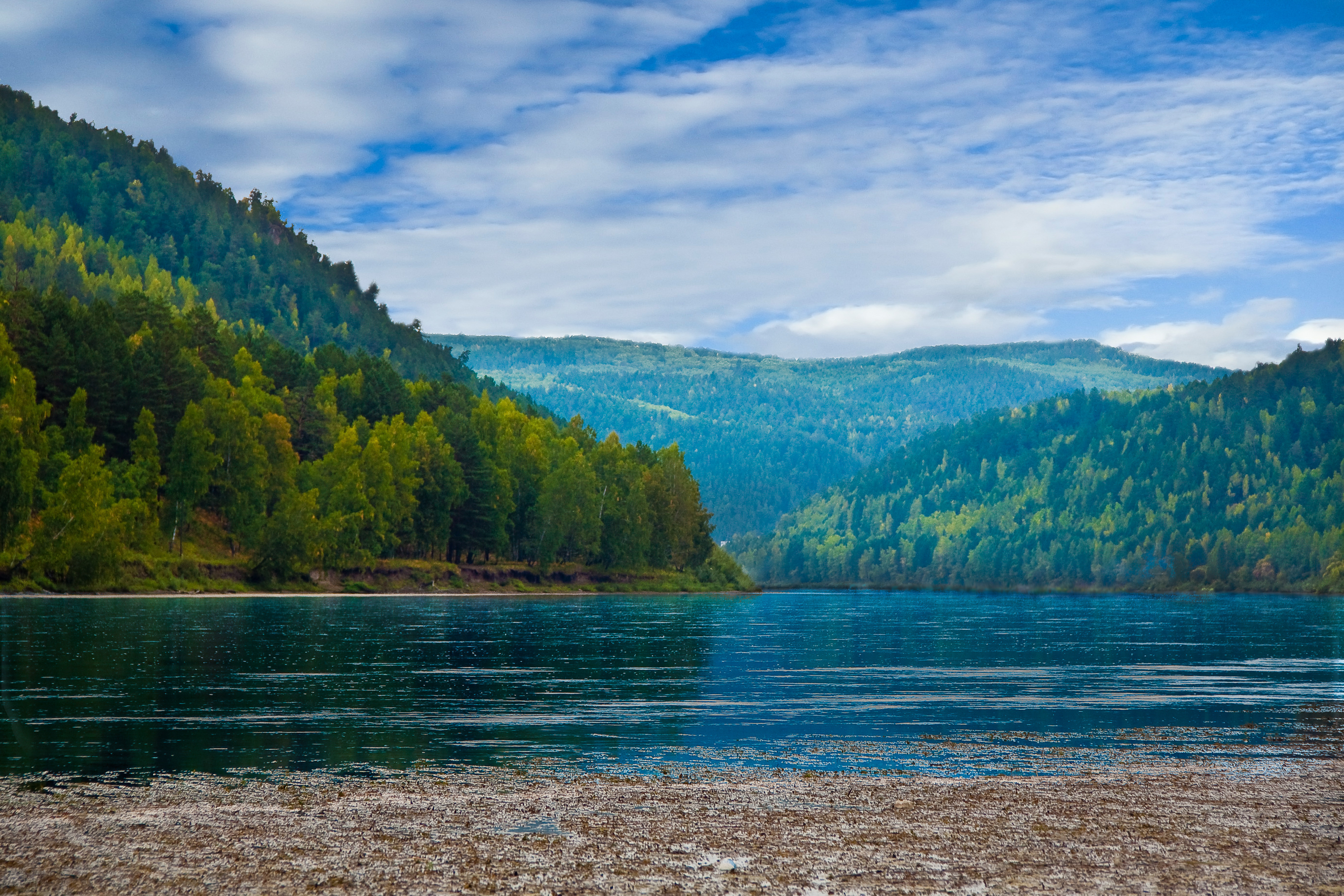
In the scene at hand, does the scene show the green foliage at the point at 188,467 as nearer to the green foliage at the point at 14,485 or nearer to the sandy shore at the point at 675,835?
the green foliage at the point at 14,485

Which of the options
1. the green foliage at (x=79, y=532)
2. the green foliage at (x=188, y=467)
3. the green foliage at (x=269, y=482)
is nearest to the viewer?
the green foliage at (x=79, y=532)

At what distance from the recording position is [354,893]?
18141 mm

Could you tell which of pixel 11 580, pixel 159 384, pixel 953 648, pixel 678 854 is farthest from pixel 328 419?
pixel 678 854

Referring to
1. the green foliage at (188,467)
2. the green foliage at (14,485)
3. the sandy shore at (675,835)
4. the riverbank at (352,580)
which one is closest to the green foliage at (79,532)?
the green foliage at (14,485)

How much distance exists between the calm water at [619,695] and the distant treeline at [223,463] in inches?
659

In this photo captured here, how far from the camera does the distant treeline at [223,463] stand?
362 feet

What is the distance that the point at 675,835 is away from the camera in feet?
72.8

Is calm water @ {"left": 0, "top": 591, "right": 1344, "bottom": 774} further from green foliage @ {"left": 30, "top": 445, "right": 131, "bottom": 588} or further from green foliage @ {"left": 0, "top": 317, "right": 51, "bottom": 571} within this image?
green foliage @ {"left": 30, "top": 445, "right": 131, "bottom": 588}

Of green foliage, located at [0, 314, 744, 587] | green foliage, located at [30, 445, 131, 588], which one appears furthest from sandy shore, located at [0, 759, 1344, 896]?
green foliage, located at [0, 314, 744, 587]

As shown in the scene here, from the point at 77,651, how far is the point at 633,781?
39.1 meters

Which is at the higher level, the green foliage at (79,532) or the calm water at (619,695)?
the green foliage at (79,532)

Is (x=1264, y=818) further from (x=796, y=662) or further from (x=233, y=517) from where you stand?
(x=233, y=517)

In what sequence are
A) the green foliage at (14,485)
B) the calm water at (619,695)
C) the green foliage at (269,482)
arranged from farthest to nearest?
the green foliage at (269,482), the green foliage at (14,485), the calm water at (619,695)

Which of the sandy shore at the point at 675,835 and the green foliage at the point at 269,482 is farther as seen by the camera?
the green foliage at the point at 269,482
